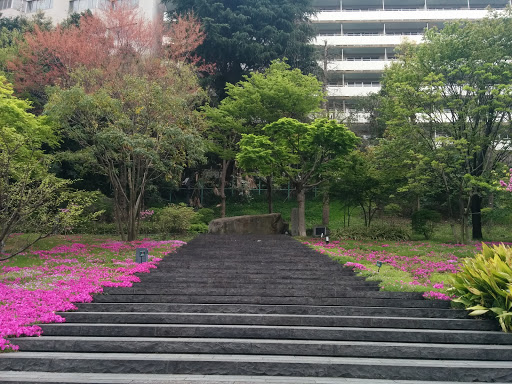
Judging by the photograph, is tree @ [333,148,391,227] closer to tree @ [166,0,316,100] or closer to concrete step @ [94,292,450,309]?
tree @ [166,0,316,100]

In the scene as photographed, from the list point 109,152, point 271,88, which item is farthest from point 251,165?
point 109,152

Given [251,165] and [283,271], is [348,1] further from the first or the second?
[283,271]

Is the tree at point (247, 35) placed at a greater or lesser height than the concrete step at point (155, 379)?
greater

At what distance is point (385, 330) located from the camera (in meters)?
5.91

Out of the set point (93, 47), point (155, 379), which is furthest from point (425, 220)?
point (93, 47)

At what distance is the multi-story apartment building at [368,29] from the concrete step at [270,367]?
3056 centimetres

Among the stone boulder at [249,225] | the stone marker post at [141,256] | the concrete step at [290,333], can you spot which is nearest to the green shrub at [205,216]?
the stone boulder at [249,225]

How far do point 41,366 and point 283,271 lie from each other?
6.14 metres

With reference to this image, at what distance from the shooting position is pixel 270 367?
4926 millimetres

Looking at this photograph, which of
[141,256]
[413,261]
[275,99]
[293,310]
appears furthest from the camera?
[275,99]

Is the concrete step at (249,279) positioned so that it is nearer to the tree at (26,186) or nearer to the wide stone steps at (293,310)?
the wide stone steps at (293,310)

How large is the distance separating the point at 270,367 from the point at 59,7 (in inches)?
1566

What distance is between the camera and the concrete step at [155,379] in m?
4.56

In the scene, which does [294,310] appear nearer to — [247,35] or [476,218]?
[476,218]
